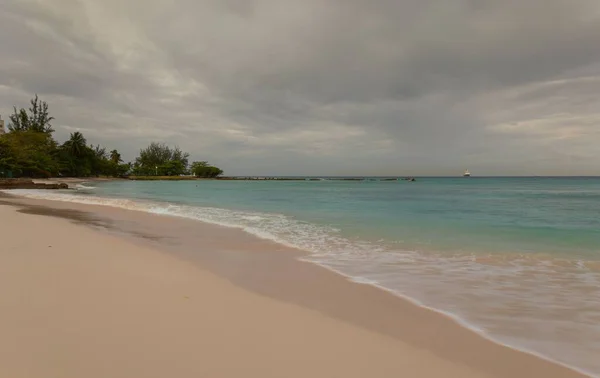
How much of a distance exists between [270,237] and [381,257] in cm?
322

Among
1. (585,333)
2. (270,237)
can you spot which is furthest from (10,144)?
(585,333)

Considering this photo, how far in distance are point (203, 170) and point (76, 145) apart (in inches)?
2022

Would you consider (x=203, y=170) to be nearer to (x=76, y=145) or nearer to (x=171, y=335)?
(x=76, y=145)

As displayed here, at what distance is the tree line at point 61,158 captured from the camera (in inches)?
1925

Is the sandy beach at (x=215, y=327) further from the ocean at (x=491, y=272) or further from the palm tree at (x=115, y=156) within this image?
the palm tree at (x=115, y=156)

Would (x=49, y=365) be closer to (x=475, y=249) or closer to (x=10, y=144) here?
(x=475, y=249)

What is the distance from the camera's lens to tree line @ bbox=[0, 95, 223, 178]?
160 ft

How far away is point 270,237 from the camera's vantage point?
28.0 feet

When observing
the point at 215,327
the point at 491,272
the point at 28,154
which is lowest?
the point at 491,272

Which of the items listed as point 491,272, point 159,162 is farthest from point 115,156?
point 491,272

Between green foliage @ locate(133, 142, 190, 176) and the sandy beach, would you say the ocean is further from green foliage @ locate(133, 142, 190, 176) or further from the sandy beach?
green foliage @ locate(133, 142, 190, 176)

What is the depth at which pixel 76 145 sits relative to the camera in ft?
232

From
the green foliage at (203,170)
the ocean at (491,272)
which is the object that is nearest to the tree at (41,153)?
the green foliage at (203,170)

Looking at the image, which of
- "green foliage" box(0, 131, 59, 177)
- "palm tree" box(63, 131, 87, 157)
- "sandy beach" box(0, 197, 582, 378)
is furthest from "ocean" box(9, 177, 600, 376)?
"palm tree" box(63, 131, 87, 157)
